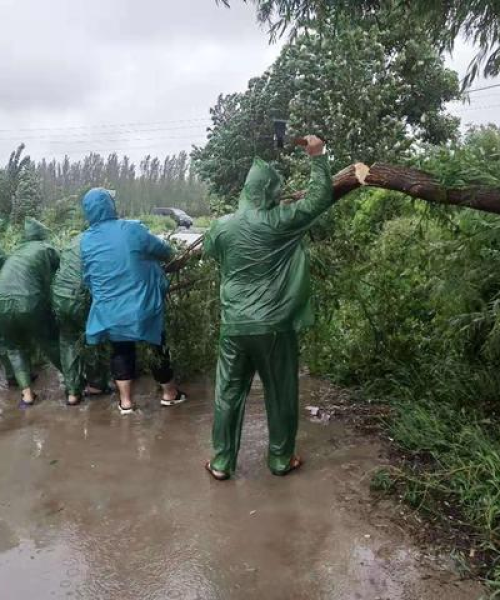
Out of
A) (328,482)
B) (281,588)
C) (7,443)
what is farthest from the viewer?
(7,443)

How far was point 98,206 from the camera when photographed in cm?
513

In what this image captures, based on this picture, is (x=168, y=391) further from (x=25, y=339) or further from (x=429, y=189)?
(x=429, y=189)

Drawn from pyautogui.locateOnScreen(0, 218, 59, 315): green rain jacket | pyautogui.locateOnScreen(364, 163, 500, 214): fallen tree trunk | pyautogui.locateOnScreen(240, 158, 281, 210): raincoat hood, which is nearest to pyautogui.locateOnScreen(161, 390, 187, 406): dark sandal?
pyautogui.locateOnScreen(0, 218, 59, 315): green rain jacket

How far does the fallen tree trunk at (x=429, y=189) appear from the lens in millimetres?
3424

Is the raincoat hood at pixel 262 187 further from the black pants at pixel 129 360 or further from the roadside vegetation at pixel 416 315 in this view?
the black pants at pixel 129 360

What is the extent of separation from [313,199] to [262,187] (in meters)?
0.34

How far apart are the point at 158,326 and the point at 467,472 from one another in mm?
2698

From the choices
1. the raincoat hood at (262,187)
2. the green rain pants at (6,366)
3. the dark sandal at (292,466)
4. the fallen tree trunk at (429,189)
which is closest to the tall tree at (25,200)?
the green rain pants at (6,366)

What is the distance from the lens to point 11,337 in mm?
5820

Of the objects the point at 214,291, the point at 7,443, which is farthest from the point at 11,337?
the point at 214,291

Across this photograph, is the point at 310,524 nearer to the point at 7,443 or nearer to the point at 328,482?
the point at 328,482

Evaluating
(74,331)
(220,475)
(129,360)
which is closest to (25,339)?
(74,331)

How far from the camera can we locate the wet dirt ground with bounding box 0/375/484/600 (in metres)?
2.88

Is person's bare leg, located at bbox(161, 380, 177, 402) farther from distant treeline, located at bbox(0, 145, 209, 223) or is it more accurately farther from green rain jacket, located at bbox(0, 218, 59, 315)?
distant treeline, located at bbox(0, 145, 209, 223)
